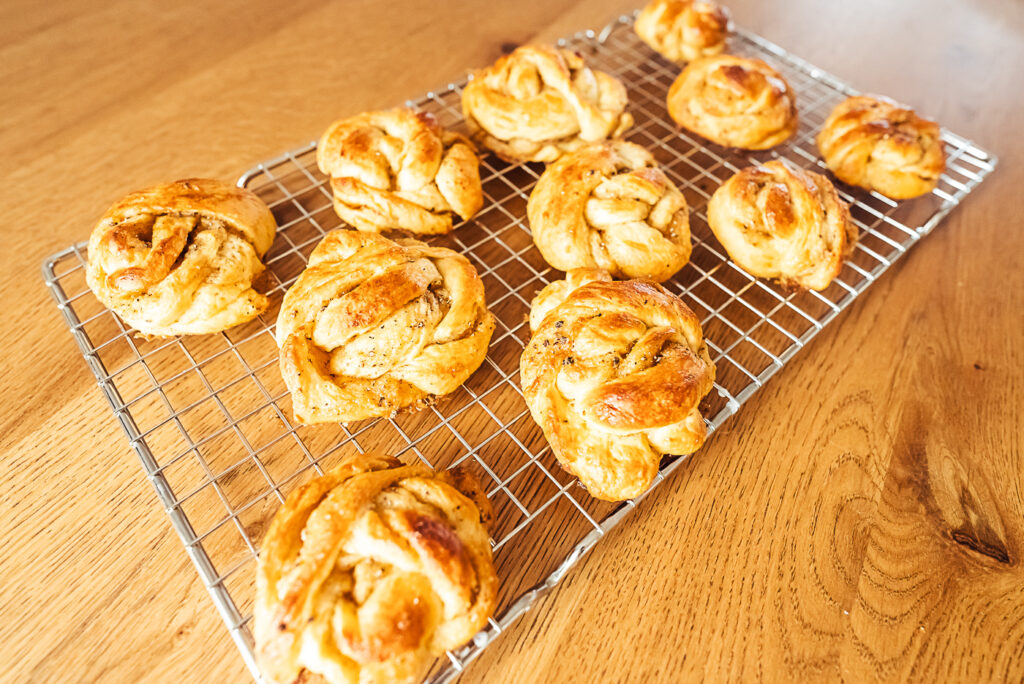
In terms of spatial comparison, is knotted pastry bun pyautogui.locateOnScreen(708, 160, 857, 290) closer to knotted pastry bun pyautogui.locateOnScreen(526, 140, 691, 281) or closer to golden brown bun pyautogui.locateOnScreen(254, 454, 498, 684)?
knotted pastry bun pyautogui.locateOnScreen(526, 140, 691, 281)

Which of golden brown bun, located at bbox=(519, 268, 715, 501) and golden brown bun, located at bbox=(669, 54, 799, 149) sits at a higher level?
golden brown bun, located at bbox=(669, 54, 799, 149)

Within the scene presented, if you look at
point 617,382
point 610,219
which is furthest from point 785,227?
point 617,382

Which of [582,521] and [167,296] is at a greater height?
[167,296]

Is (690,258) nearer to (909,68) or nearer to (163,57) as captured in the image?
(909,68)

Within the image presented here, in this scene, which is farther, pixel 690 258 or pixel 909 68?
pixel 909 68

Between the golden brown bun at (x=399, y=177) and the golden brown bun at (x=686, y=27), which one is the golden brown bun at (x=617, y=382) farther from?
the golden brown bun at (x=686, y=27)

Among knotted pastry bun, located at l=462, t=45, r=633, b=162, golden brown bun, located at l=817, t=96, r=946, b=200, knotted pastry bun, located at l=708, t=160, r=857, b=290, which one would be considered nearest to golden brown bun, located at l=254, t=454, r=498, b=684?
knotted pastry bun, located at l=708, t=160, r=857, b=290

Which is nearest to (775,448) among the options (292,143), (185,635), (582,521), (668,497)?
(668,497)
